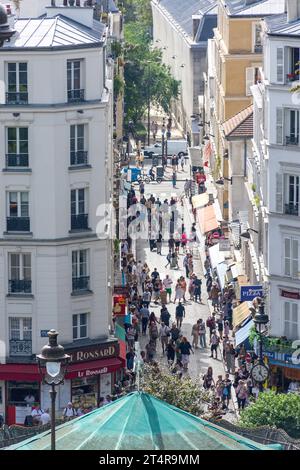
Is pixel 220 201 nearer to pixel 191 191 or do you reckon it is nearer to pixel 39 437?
pixel 191 191

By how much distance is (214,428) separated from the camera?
36.6 meters

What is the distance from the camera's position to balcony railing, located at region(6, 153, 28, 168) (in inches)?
2625

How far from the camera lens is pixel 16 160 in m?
66.8

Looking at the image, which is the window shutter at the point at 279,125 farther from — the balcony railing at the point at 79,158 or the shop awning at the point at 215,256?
the shop awning at the point at 215,256

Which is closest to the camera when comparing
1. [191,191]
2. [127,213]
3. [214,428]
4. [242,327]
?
[214,428]

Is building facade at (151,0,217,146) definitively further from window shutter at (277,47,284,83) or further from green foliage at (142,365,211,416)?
green foliage at (142,365,211,416)

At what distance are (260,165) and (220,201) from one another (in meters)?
22.7

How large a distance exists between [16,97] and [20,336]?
7.63m

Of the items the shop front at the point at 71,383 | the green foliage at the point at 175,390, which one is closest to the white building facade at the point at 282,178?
the shop front at the point at 71,383

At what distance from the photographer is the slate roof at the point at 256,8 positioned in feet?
294

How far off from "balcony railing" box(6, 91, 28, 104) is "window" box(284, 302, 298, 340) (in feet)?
35.6

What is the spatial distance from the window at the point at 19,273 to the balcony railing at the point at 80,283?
1503 mm

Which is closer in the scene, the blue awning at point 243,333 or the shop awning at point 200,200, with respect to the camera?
the blue awning at point 243,333

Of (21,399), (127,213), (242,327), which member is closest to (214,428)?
(21,399)
